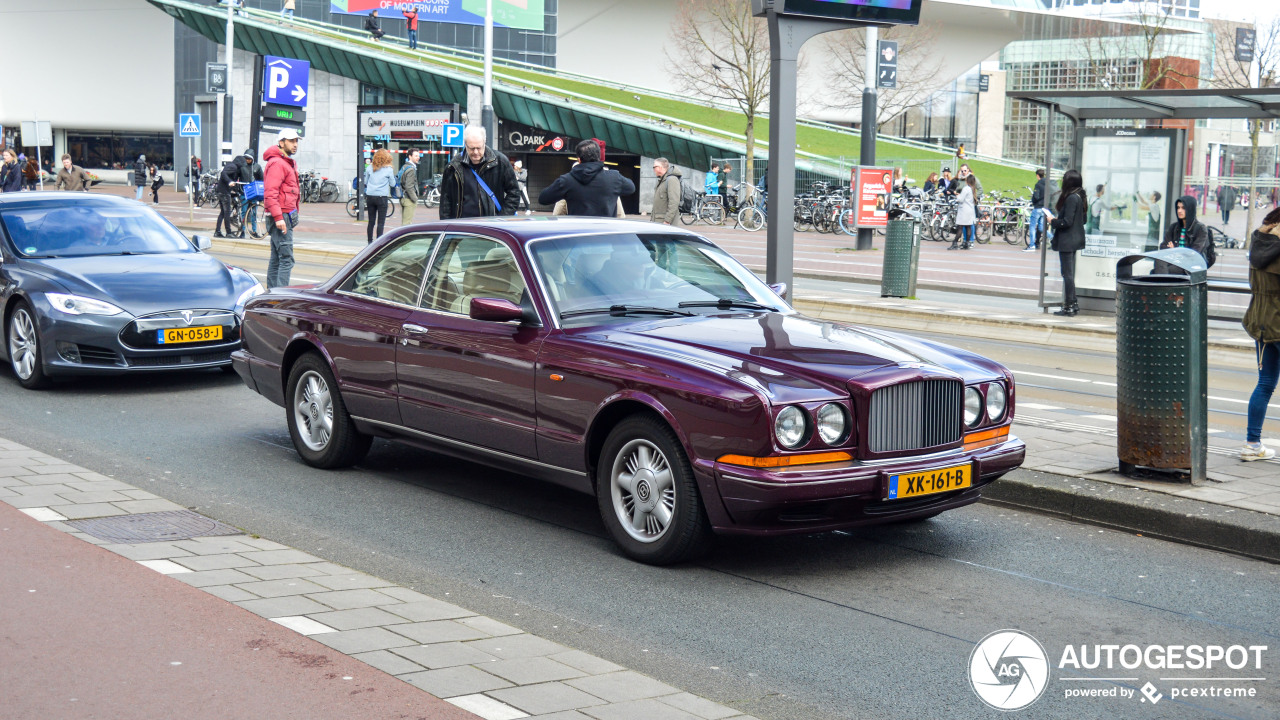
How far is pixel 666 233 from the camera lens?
7059mm

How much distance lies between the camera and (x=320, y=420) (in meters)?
7.66

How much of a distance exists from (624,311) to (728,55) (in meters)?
62.6

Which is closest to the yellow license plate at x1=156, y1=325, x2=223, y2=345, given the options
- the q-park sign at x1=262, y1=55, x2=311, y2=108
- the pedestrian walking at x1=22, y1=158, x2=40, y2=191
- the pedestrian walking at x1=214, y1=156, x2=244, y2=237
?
the pedestrian walking at x1=214, y1=156, x2=244, y2=237

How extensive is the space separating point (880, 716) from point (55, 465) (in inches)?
203

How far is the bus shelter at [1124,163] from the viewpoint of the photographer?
1587cm

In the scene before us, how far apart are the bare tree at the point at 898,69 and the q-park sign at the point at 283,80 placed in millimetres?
27840

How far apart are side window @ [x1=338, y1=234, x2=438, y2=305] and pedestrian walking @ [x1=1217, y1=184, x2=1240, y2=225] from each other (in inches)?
494

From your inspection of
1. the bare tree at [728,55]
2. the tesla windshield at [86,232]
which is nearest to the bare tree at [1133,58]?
the bare tree at [728,55]

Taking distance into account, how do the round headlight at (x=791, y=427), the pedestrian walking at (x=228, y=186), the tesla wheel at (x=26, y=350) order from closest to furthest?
the round headlight at (x=791, y=427) < the tesla wheel at (x=26, y=350) < the pedestrian walking at (x=228, y=186)

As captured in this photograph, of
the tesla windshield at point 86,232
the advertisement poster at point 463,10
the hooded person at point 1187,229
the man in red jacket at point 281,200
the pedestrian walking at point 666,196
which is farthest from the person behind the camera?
the advertisement poster at point 463,10

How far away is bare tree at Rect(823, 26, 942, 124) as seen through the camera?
60062 mm

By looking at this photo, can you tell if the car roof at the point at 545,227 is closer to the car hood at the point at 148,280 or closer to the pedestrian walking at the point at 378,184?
the car hood at the point at 148,280

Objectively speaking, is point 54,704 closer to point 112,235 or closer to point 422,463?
point 422,463

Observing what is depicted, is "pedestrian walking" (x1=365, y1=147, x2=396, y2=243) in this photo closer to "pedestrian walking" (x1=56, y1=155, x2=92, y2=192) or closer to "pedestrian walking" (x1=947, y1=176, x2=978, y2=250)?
"pedestrian walking" (x1=56, y1=155, x2=92, y2=192)
